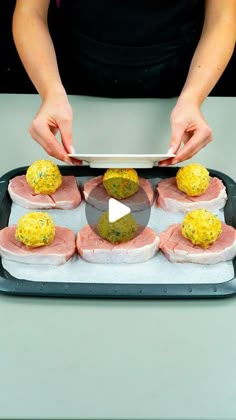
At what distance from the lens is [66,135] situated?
1.58 meters

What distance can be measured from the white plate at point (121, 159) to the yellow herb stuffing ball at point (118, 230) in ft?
0.40

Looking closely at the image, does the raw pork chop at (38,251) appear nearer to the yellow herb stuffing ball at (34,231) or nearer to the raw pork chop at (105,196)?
the yellow herb stuffing ball at (34,231)

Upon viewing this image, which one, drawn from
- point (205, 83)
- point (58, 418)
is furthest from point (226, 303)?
point (205, 83)

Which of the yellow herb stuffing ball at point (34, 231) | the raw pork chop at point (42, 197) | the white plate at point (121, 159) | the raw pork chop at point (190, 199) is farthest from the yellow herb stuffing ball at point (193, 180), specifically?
the yellow herb stuffing ball at point (34, 231)

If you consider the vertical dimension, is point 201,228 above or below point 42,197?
above

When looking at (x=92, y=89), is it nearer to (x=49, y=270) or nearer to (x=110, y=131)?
(x=110, y=131)

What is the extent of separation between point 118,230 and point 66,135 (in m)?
0.30

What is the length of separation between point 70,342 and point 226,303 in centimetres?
33

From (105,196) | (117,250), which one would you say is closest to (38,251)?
(117,250)

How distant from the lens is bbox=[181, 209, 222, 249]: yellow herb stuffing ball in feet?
4.59

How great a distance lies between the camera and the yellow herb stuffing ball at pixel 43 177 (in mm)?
1586

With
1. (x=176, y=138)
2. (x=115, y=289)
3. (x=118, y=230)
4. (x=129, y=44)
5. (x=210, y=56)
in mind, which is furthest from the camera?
(x=129, y=44)

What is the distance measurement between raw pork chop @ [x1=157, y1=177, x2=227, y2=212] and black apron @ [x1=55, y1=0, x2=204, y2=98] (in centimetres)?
45

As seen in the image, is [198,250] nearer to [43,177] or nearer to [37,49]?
[43,177]
